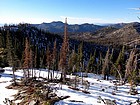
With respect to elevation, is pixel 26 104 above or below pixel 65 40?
below

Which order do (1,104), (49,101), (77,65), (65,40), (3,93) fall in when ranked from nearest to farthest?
(49,101) → (1,104) → (3,93) → (65,40) → (77,65)

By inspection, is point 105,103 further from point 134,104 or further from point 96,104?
point 134,104

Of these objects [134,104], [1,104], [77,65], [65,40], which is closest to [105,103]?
[134,104]

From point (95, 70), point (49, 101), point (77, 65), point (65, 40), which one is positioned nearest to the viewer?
point (49, 101)

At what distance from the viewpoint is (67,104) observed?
29.8 m

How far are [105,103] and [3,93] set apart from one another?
840 inches

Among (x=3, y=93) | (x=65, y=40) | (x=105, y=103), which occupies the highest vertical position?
(x=65, y=40)

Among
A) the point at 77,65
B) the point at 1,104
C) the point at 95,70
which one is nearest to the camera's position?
the point at 1,104

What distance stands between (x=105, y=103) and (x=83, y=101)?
3053 millimetres

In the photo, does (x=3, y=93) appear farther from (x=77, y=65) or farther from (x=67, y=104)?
(x=77, y=65)

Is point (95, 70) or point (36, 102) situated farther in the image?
point (95, 70)

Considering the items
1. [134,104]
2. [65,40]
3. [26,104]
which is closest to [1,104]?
[26,104]

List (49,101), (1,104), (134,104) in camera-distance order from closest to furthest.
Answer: (49,101), (134,104), (1,104)

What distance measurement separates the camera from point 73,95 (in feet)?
113
